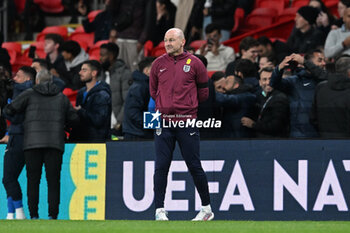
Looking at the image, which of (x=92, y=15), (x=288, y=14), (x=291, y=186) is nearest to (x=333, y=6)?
(x=288, y=14)

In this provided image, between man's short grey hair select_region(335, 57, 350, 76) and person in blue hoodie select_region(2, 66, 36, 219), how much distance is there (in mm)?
3662

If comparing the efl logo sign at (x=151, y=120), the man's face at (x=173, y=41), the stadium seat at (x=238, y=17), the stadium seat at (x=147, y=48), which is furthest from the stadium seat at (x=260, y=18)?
the man's face at (x=173, y=41)

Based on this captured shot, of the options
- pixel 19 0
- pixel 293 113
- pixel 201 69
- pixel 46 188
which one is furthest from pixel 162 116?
pixel 19 0

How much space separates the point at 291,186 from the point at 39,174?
2890 mm

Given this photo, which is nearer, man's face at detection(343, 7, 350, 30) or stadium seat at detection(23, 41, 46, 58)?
man's face at detection(343, 7, 350, 30)

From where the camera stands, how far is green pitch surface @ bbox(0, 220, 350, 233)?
878 centimetres

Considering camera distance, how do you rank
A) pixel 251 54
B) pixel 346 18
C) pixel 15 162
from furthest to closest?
pixel 346 18, pixel 251 54, pixel 15 162

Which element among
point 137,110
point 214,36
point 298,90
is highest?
point 214,36

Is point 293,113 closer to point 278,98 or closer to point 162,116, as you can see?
point 278,98

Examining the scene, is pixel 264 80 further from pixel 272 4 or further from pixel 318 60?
pixel 272 4

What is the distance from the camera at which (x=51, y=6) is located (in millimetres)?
21516

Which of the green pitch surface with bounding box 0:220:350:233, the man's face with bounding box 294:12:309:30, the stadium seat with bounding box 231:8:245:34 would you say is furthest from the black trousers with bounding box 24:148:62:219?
the stadium seat with bounding box 231:8:245:34

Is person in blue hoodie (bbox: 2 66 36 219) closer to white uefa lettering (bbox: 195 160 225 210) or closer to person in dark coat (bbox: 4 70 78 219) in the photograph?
person in dark coat (bbox: 4 70 78 219)

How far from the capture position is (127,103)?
12.1 meters
